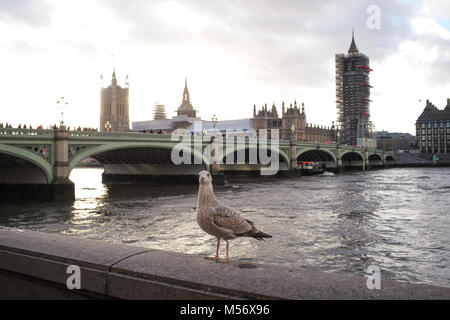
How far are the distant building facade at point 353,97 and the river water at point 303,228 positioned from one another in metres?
122

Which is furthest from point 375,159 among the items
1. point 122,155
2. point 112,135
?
point 112,135

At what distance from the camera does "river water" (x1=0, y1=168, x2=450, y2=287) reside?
10769mm

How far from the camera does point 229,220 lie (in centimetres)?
404

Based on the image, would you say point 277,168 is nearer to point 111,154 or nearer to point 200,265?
point 111,154

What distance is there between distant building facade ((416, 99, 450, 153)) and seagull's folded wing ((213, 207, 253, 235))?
147803 millimetres

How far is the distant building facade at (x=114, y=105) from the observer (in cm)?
15425

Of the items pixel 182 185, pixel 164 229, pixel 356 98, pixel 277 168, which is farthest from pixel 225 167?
pixel 356 98

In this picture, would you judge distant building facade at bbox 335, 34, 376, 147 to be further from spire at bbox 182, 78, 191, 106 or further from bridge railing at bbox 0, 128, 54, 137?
bridge railing at bbox 0, 128, 54, 137

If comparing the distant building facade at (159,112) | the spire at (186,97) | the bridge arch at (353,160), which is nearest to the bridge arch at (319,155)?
the bridge arch at (353,160)

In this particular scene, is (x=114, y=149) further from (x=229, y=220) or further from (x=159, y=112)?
(x=159, y=112)

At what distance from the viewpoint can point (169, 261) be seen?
10.9ft

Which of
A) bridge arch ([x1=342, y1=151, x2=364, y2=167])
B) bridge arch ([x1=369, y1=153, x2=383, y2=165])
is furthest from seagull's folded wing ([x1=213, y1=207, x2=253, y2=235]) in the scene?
bridge arch ([x1=369, y1=153, x2=383, y2=165])

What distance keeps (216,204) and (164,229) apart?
12.3 m

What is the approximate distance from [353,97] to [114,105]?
3450 inches
